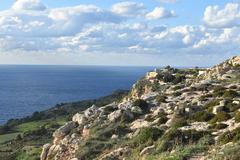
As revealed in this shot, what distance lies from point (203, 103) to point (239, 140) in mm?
13481

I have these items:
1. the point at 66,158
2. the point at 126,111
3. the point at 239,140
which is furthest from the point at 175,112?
the point at 239,140

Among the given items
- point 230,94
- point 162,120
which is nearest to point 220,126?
point 162,120

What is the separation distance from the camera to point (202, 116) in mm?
28922

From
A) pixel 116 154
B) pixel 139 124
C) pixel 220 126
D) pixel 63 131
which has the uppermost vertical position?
pixel 220 126

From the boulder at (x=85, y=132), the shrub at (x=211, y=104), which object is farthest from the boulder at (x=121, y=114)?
the shrub at (x=211, y=104)

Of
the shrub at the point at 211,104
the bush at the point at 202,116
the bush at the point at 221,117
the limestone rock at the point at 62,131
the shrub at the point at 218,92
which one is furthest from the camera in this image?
the limestone rock at the point at 62,131

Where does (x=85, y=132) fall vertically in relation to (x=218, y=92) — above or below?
below

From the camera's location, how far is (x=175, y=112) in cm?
3120

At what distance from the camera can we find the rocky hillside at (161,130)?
21.7m

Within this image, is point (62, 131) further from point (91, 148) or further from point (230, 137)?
point (230, 137)

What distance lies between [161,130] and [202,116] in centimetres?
307

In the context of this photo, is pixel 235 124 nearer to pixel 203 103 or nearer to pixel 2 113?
pixel 203 103

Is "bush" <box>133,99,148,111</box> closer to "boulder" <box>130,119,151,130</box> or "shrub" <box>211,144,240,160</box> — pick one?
"boulder" <box>130,119,151,130</box>

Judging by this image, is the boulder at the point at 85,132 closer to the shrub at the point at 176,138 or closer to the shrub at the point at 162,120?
the shrub at the point at 162,120
